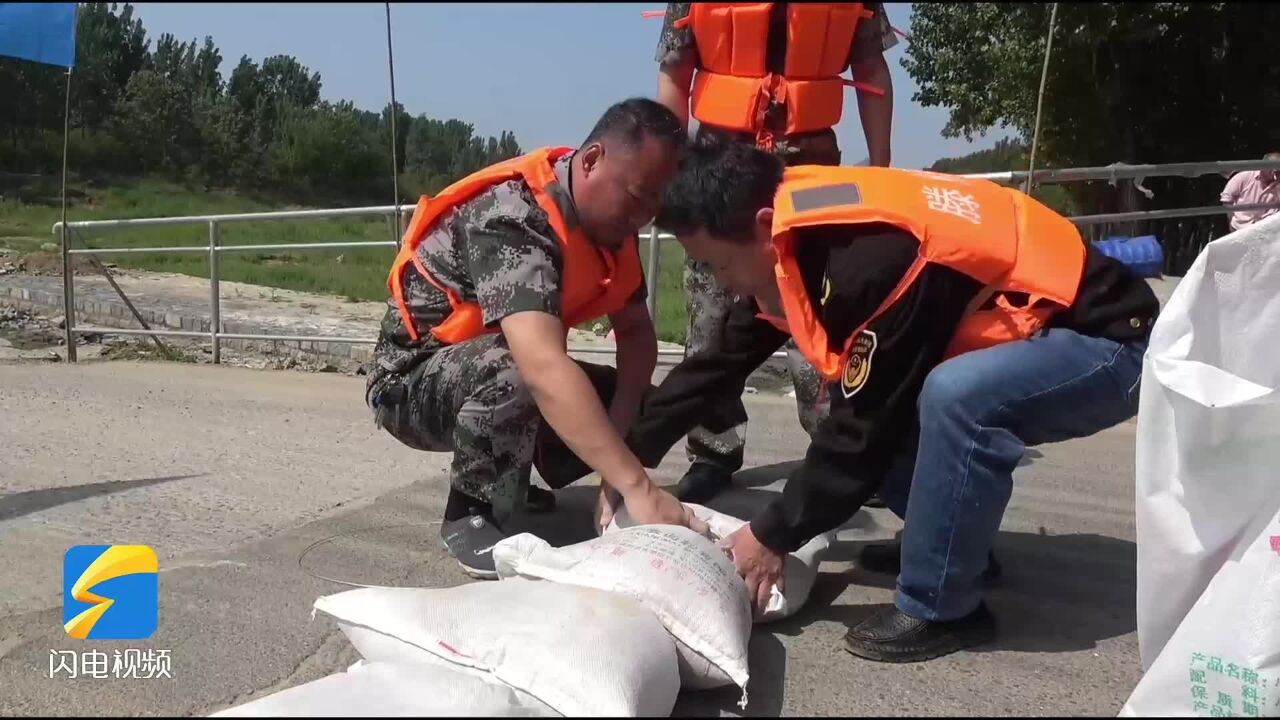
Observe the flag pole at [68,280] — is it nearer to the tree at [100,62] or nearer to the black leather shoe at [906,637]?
the tree at [100,62]

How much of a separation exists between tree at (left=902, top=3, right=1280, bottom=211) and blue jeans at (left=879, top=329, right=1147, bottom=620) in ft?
31.5

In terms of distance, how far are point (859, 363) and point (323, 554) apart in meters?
1.22

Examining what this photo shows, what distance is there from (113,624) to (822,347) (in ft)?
4.10

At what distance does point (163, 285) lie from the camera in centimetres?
A: 1001

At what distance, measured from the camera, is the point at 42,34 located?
4.88m

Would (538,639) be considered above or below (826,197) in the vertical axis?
below

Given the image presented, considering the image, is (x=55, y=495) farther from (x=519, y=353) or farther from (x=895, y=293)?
(x=895, y=293)

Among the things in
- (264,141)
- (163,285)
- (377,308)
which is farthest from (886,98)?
(163,285)

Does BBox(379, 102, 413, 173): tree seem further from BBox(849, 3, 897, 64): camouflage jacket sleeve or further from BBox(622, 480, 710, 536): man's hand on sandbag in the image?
BBox(622, 480, 710, 536): man's hand on sandbag

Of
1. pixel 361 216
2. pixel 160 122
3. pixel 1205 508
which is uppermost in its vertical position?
pixel 160 122

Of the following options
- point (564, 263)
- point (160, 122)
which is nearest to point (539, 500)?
point (564, 263)

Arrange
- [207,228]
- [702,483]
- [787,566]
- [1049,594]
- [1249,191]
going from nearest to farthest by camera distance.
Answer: [787,566], [1049,594], [702,483], [1249,191], [207,228]

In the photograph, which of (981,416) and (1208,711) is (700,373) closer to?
(981,416)

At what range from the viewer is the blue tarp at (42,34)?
4.82m
